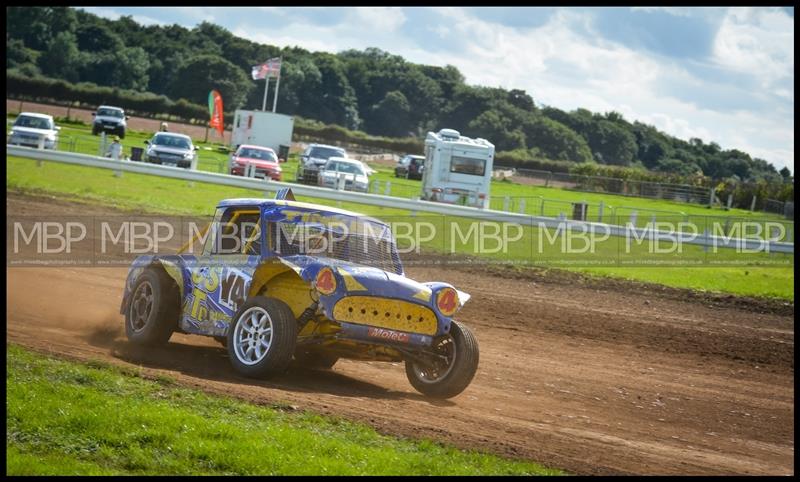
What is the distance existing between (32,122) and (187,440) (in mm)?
38616

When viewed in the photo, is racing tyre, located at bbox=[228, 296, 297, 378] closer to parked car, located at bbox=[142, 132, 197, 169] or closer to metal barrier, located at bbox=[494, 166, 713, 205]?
parked car, located at bbox=[142, 132, 197, 169]

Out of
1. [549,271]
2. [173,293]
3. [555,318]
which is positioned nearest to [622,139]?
[549,271]

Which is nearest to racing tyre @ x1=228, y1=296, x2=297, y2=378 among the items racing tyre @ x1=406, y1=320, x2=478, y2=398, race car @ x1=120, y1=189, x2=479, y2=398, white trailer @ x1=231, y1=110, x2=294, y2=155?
race car @ x1=120, y1=189, x2=479, y2=398

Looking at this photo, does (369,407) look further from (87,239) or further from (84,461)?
(87,239)

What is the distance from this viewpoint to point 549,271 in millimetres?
22906

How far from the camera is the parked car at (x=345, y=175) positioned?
39.4m

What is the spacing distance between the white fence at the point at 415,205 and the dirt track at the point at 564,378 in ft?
24.0

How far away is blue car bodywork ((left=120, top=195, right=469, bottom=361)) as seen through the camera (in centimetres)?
998

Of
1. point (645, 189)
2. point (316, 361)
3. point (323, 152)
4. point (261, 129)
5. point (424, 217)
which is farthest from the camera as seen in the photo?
point (261, 129)

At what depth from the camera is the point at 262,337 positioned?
1005 centimetres

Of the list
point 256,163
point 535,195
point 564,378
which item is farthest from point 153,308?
point 535,195

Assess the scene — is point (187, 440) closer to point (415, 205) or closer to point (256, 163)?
point (415, 205)

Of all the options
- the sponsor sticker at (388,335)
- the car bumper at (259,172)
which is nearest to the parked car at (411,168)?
the car bumper at (259,172)

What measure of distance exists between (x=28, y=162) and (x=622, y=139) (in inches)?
2868
